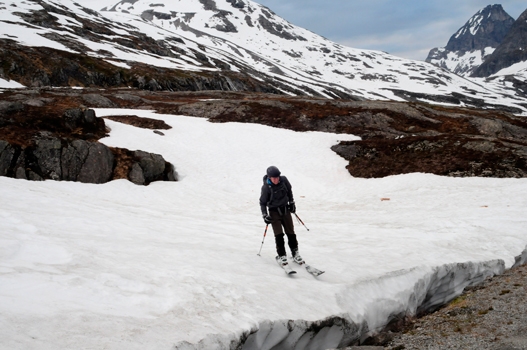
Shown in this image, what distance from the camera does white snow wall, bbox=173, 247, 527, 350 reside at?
735 centimetres

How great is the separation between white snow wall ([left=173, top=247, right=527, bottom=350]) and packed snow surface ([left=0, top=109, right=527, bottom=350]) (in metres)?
0.06

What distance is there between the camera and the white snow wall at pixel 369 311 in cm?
735

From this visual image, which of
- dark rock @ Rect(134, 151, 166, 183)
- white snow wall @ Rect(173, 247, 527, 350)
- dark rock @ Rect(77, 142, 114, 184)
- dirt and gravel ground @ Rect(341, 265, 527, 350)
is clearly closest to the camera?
white snow wall @ Rect(173, 247, 527, 350)

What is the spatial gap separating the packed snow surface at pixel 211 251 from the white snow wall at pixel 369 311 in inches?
2.5

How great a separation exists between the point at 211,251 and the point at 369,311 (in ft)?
17.6

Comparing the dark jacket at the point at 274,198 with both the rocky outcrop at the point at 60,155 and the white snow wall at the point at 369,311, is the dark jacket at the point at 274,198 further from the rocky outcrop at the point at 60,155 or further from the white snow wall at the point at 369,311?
the rocky outcrop at the point at 60,155

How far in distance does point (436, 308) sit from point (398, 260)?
6.04 feet

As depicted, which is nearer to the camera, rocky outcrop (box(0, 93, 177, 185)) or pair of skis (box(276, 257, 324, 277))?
Answer: pair of skis (box(276, 257, 324, 277))

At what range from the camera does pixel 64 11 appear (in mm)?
151750

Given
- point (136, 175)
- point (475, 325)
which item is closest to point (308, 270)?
point (475, 325)

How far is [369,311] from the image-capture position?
30.6 ft

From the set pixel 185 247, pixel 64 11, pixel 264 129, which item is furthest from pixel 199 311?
pixel 64 11

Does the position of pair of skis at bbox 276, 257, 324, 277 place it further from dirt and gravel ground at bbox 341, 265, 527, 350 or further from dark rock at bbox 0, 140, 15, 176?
dark rock at bbox 0, 140, 15, 176

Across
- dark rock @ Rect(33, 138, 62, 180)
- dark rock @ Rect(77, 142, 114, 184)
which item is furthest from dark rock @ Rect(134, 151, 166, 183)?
dark rock @ Rect(33, 138, 62, 180)
